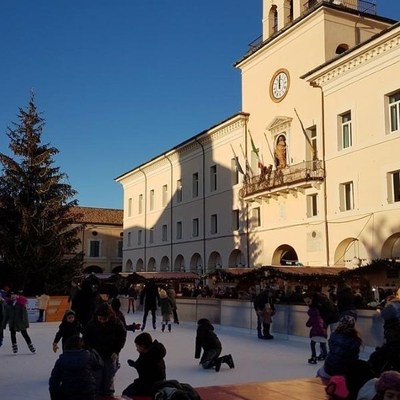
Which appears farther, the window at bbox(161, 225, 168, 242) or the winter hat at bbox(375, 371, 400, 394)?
the window at bbox(161, 225, 168, 242)

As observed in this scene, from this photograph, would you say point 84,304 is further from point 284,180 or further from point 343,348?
point 284,180

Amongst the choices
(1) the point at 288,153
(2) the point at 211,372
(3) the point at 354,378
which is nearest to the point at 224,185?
(1) the point at 288,153

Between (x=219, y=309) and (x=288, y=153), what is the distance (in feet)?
39.5

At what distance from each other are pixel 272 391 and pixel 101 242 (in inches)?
2410

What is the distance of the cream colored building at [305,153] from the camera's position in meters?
25.2

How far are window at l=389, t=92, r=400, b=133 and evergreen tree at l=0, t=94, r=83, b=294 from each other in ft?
58.4

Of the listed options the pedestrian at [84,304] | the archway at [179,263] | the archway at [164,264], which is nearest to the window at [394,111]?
the pedestrian at [84,304]

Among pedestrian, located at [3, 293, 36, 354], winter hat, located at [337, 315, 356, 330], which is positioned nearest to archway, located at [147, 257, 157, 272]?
pedestrian, located at [3, 293, 36, 354]

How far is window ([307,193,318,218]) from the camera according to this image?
1157 inches

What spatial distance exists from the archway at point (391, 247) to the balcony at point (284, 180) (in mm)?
5154

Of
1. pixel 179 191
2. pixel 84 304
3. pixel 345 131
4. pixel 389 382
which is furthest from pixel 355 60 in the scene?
pixel 389 382

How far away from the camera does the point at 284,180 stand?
3042 cm

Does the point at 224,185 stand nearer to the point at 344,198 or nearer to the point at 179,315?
the point at 344,198

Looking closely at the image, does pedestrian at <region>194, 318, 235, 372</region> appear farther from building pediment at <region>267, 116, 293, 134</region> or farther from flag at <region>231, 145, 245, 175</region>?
flag at <region>231, 145, 245, 175</region>
